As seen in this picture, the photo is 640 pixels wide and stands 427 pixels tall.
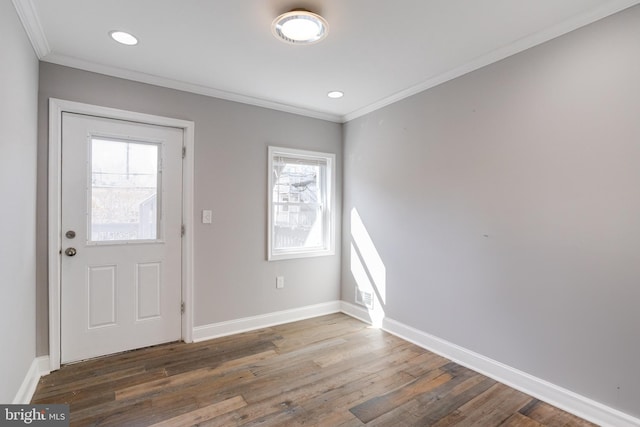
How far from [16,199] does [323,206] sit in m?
2.82

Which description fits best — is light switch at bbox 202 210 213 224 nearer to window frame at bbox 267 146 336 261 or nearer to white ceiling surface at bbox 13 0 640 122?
window frame at bbox 267 146 336 261

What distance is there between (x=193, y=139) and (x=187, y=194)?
53 cm

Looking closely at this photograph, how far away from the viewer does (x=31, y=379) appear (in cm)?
224

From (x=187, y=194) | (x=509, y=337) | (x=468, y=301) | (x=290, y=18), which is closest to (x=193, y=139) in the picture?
(x=187, y=194)

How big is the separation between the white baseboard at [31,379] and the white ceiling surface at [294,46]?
7.53 feet

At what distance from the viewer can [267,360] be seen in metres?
2.76

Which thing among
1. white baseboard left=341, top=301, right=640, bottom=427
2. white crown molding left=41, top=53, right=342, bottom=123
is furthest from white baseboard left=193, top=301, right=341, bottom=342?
white crown molding left=41, top=53, right=342, bottom=123

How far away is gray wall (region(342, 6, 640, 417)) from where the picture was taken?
1889mm

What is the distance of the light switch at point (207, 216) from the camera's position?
3.17 m

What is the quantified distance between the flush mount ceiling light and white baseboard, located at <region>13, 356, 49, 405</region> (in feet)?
9.01

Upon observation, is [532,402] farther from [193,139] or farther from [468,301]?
[193,139]

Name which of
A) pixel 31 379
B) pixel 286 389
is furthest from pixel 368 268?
pixel 31 379

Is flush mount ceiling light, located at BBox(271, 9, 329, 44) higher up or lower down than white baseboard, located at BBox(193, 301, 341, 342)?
higher up

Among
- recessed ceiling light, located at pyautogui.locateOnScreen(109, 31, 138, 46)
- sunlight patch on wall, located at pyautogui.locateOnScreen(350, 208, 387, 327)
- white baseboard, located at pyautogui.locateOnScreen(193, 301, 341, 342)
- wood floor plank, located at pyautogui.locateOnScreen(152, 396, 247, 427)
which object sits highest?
recessed ceiling light, located at pyautogui.locateOnScreen(109, 31, 138, 46)
